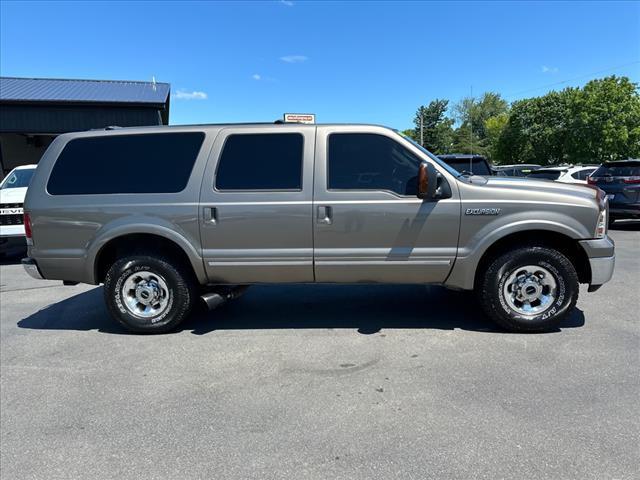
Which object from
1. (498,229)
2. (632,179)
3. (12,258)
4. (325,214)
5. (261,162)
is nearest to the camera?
(498,229)

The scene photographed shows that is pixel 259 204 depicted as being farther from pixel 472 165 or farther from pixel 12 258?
pixel 12 258

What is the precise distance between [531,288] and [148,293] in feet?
12.4

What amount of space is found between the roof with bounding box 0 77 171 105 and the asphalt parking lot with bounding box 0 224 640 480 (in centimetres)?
1308

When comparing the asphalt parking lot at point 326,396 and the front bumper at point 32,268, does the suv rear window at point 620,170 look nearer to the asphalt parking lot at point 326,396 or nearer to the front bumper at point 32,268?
the asphalt parking lot at point 326,396

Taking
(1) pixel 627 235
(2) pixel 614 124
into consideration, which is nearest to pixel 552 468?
(1) pixel 627 235

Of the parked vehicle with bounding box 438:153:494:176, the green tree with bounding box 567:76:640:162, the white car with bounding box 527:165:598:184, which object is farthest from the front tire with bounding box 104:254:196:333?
the green tree with bounding box 567:76:640:162

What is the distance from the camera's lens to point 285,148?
14.1ft

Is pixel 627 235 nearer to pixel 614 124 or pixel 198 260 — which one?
pixel 198 260

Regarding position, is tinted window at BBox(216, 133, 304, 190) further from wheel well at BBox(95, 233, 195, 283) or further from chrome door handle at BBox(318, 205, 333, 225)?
wheel well at BBox(95, 233, 195, 283)

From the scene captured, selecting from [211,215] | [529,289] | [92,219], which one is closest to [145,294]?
[92,219]

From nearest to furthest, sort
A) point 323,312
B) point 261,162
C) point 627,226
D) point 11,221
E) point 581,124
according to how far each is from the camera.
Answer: point 261,162
point 323,312
point 11,221
point 627,226
point 581,124

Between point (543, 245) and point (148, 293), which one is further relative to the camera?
point (148, 293)

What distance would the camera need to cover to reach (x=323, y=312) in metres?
5.09

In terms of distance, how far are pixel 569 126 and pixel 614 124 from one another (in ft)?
13.2
